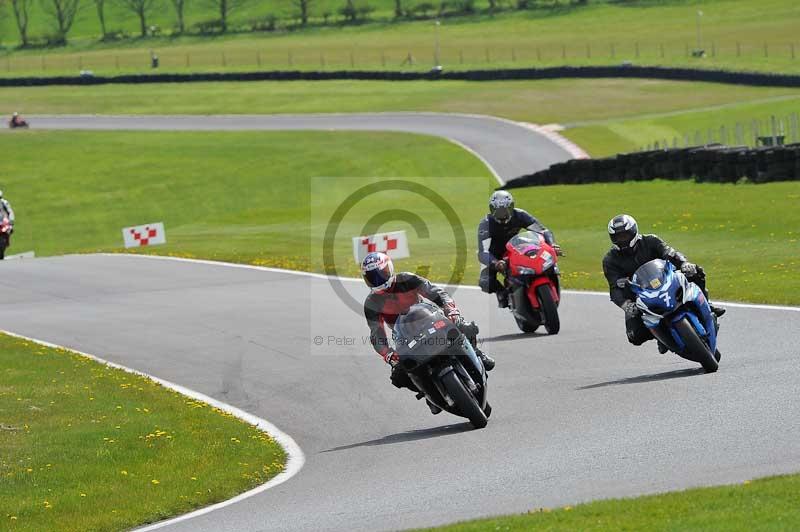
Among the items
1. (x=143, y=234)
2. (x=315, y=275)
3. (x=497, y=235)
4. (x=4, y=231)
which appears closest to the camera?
(x=497, y=235)

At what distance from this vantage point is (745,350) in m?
14.9

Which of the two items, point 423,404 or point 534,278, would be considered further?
point 534,278

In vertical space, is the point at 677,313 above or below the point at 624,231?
below

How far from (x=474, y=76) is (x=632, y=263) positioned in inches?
2698

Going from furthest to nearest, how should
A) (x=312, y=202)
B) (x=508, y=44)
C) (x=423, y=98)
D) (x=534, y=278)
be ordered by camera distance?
1. (x=508, y=44)
2. (x=423, y=98)
3. (x=312, y=202)
4. (x=534, y=278)

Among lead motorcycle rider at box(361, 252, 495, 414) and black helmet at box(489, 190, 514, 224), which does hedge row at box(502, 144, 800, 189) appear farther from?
lead motorcycle rider at box(361, 252, 495, 414)

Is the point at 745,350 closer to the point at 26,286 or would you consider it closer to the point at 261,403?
the point at 261,403

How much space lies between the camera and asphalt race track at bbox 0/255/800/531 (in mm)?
9812

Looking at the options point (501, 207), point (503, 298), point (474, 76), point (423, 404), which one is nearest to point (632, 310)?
point (423, 404)

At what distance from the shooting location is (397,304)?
12.8 m

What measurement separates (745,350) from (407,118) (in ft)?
182

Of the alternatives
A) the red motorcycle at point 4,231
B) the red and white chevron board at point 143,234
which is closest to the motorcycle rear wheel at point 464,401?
the red motorcycle at point 4,231

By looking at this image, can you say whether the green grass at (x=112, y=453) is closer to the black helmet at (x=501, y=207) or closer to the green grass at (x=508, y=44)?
the black helmet at (x=501, y=207)

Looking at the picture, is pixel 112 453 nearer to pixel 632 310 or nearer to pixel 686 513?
pixel 632 310
